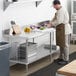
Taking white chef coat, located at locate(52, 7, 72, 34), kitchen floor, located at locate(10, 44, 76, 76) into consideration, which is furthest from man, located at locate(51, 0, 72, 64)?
kitchen floor, located at locate(10, 44, 76, 76)

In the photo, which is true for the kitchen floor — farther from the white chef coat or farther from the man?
the white chef coat

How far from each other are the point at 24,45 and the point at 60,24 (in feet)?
3.19

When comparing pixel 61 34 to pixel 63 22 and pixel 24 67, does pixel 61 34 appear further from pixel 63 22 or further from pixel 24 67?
pixel 24 67

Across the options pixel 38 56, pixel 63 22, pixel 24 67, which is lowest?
pixel 24 67

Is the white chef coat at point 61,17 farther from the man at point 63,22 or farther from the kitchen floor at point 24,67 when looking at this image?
the kitchen floor at point 24,67

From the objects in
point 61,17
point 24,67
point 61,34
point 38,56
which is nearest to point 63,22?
point 61,17

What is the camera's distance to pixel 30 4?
5.56m

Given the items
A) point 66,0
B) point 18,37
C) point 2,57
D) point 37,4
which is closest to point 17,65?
point 18,37

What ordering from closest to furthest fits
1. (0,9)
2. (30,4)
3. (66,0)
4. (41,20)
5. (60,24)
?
(0,9) → (60,24) → (30,4) → (41,20) → (66,0)

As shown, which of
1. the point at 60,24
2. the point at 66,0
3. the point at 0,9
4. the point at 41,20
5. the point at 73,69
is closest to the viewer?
the point at 73,69

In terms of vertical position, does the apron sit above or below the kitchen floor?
above

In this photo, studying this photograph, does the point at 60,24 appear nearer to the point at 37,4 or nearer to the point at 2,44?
the point at 37,4

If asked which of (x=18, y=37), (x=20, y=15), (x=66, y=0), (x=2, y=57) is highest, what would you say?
(x=66, y=0)

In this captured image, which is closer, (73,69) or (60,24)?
(73,69)
